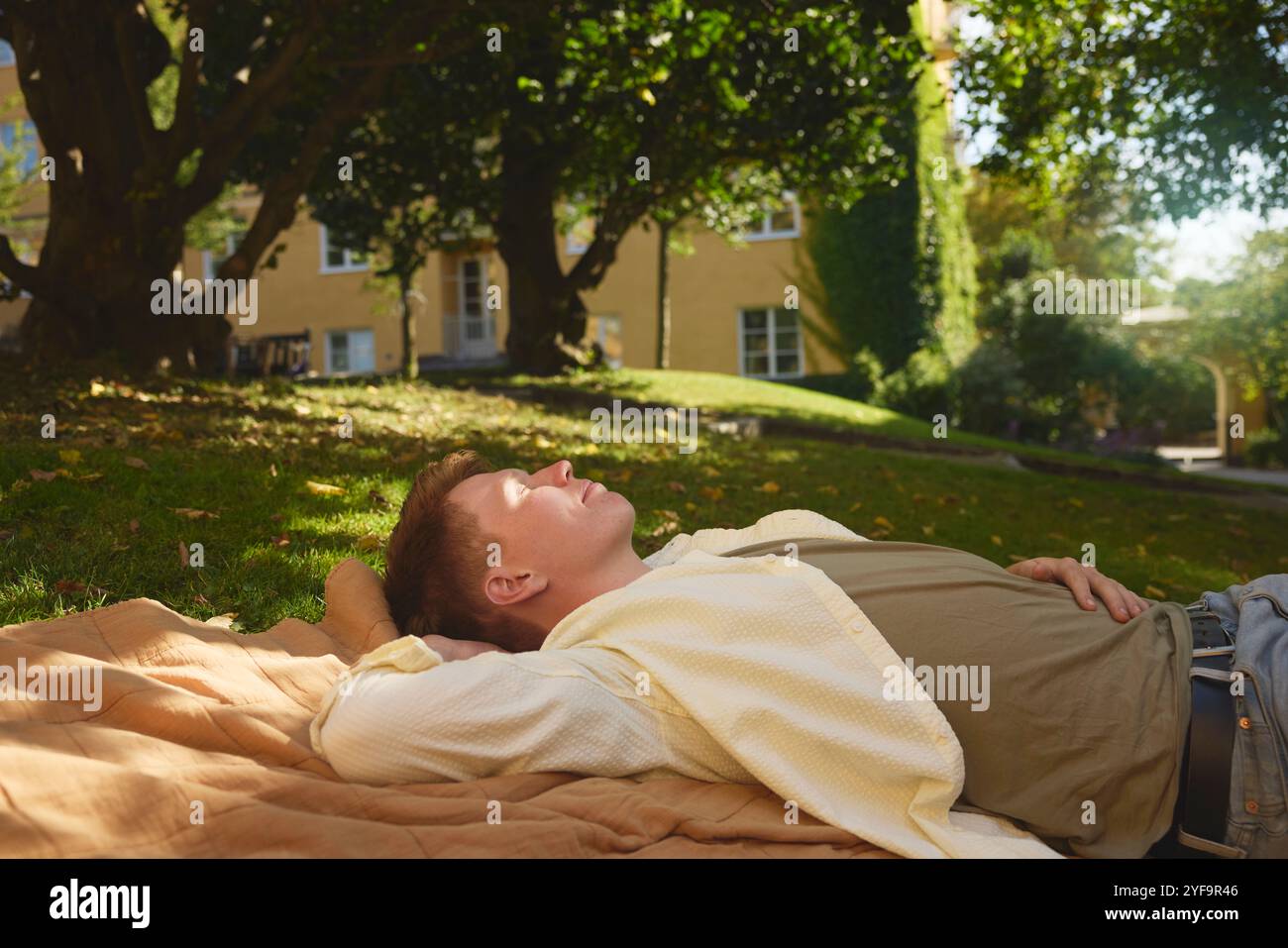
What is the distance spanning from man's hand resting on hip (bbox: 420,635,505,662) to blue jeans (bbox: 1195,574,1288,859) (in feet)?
5.98

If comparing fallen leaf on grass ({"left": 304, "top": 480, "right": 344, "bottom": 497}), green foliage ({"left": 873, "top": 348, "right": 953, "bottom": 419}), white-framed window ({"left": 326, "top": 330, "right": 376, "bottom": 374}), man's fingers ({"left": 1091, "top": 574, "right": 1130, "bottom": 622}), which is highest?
white-framed window ({"left": 326, "top": 330, "right": 376, "bottom": 374})

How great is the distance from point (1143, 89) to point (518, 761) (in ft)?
49.3

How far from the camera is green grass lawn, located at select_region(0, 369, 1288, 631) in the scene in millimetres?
4465

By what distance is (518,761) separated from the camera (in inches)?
95.3

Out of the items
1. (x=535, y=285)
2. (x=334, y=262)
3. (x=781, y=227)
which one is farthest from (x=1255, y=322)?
(x=334, y=262)

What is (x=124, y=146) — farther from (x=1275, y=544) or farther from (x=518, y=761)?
(x=1275, y=544)

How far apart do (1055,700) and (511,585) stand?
143 centimetres

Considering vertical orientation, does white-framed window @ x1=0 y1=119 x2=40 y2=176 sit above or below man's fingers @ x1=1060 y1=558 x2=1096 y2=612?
above

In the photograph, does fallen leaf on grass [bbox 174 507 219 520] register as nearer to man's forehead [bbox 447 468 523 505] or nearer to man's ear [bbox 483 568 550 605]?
man's forehead [bbox 447 468 523 505]

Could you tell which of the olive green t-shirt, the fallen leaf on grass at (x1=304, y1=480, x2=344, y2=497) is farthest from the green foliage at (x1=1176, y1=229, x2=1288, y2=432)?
the olive green t-shirt

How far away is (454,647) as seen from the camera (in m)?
2.86

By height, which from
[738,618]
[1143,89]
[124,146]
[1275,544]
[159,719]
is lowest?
[1275,544]

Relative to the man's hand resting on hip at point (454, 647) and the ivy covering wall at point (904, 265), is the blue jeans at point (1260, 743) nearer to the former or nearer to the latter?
the man's hand resting on hip at point (454, 647)

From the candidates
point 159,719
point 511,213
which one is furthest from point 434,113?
point 159,719
